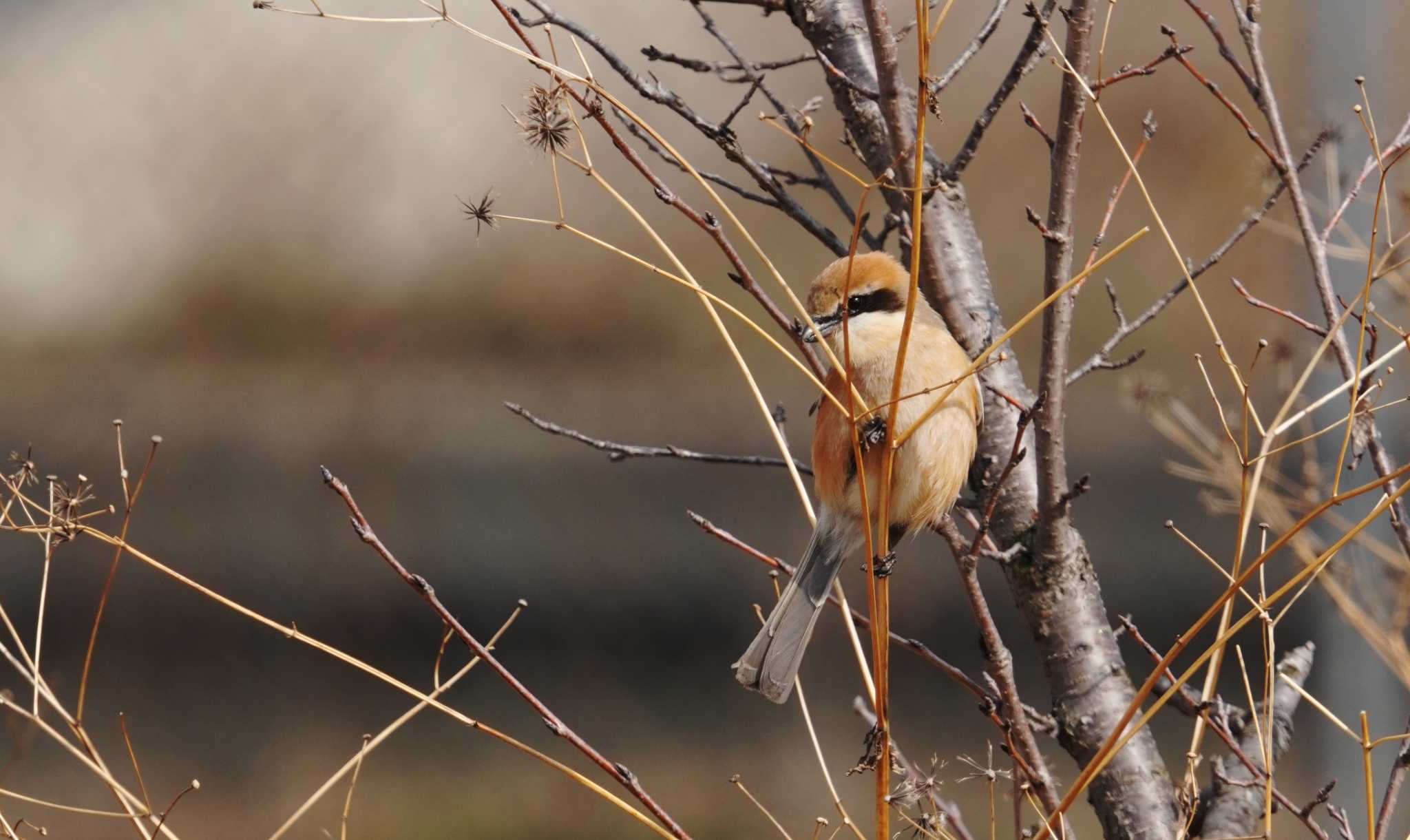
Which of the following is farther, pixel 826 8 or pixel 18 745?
pixel 826 8

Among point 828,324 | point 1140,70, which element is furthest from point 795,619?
point 1140,70

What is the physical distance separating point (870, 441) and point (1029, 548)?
0.79ft

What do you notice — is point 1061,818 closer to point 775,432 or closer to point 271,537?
point 775,432

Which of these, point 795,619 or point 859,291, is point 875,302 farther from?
point 795,619

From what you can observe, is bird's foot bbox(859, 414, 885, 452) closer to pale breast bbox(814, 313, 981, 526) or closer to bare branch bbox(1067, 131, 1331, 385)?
pale breast bbox(814, 313, 981, 526)

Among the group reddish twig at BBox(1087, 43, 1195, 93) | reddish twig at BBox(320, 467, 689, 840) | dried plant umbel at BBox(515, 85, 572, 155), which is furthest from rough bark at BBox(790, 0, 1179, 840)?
reddish twig at BBox(320, 467, 689, 840)

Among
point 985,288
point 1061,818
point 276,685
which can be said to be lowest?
point 276,685

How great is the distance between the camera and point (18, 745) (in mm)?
1294

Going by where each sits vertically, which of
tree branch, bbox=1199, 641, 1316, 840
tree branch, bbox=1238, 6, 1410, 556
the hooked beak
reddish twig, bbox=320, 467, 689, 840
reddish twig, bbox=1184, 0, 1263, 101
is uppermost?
reddish twig, bbox=1184, 0, 1263, 101

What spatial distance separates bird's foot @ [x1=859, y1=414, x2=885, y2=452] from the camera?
1512mm

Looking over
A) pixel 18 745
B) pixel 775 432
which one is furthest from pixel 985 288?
pixel 18 745

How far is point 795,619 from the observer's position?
1526mm

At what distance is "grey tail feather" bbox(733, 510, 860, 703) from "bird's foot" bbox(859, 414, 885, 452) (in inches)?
5.1

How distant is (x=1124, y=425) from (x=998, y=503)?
353cm
